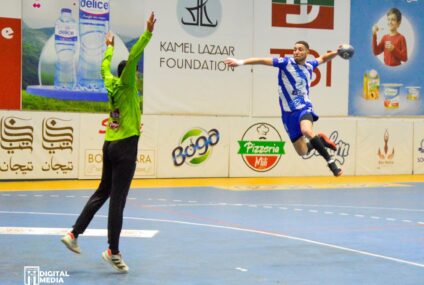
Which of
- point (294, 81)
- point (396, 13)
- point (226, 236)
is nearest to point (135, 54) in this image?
point (294, 81)

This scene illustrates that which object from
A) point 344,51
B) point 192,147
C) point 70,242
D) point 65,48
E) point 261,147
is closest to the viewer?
point 70,242

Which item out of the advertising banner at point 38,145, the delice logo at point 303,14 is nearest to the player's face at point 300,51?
the advertising banner at point 38,145

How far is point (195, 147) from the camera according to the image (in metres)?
25.0

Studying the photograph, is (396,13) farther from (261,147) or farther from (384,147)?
(261,147)

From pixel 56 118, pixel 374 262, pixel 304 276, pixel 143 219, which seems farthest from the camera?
pixel 56 118

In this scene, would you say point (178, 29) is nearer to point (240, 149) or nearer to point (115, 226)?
point (240, 149)

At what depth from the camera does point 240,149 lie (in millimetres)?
25609

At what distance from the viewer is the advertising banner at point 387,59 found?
27688 millimetres

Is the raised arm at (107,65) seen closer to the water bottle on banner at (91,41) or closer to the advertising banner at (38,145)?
the advertising banner at (38,145)

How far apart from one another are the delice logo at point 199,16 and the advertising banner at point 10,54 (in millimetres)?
5380

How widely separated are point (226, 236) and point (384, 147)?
16.8m

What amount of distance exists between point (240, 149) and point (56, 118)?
6.39m

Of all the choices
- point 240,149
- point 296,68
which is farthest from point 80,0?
point 296,68

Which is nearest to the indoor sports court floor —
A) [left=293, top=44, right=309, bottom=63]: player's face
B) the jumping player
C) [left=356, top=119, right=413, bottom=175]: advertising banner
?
the jumping player
